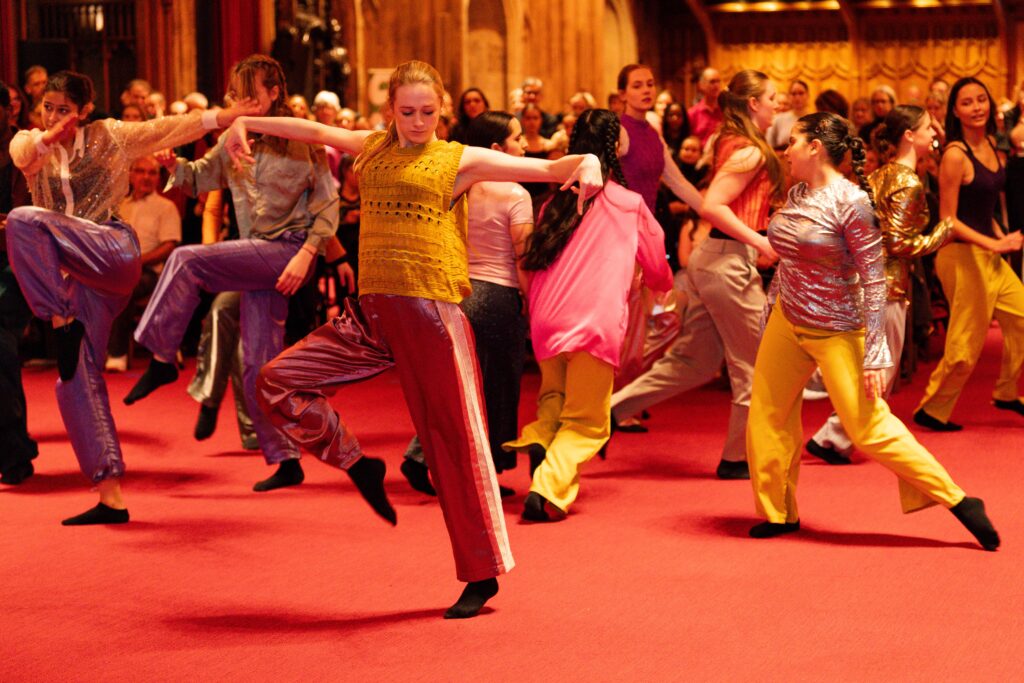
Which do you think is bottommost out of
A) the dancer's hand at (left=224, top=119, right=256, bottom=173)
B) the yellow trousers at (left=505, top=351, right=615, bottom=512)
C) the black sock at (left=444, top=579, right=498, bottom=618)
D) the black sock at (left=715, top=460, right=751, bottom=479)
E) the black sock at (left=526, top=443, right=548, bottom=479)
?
the black sock at (left=715, top=460, right=751, bottom=479)

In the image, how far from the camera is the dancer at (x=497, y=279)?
5.29 meters

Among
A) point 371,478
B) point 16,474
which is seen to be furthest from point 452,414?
point 16,474

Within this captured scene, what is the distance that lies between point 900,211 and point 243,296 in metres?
2.65

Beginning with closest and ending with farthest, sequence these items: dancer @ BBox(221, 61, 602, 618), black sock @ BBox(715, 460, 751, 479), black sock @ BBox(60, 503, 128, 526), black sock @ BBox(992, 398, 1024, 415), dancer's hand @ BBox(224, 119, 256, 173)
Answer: dancer @ BBox(221, 61, 602, 618), dancer's hand @ BBox(224, 119, 256, 173), black sock @ BBox(60, 503, 128, 526), black sock @ BBox(715, 460, 751, 479), black sock @ BBox(992, 398, 1024, 415)

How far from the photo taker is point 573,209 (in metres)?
5.33

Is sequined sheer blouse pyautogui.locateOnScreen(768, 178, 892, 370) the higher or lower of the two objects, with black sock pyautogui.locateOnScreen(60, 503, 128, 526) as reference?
higher

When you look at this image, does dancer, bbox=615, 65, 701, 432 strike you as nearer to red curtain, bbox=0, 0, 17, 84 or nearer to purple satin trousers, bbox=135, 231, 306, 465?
purple satin trousers, bbox=135, 231, 306, 465

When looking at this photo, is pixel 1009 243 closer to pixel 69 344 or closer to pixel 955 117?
pixel 955 117

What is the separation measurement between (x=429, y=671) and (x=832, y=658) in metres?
0.93

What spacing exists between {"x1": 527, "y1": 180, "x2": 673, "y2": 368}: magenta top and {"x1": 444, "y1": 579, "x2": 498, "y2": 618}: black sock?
144 centimetres

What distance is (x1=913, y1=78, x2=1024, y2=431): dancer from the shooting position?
666 cm

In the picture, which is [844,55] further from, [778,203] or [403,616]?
[403,616]

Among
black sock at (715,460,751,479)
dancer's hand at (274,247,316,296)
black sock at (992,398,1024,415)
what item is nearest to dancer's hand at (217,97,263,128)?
dancer's hand at (274,247,316,296)

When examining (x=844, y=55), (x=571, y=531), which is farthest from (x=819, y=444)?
(x=844, y=55)
